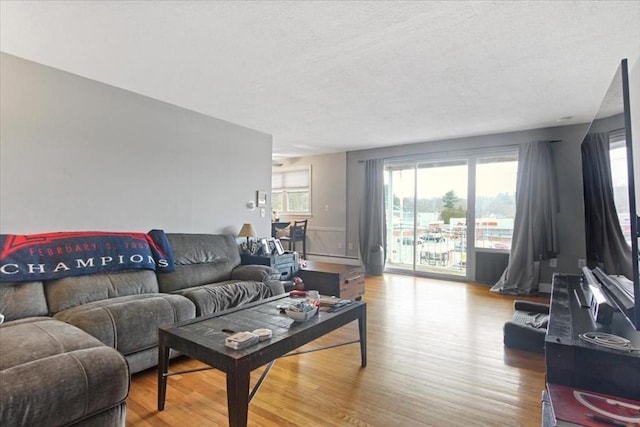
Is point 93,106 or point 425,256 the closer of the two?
point 93,106

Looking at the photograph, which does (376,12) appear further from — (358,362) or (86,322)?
(86,322)

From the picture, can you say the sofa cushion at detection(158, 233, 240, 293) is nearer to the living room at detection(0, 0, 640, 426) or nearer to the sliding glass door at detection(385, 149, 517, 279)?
the living room at detection(0, 0, 640, 426)

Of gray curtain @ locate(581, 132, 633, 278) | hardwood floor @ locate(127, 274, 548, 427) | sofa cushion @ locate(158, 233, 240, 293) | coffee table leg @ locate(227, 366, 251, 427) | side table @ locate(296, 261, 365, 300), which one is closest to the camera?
coffee table leg @ locate(227, 366, 251, 427)

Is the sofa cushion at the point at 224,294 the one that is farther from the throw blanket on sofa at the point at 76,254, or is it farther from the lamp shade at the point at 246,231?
the lamp shade at the point at 246,231

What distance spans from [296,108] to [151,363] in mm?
2871

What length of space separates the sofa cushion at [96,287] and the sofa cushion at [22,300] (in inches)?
2.0

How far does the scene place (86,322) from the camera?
2.02 metres

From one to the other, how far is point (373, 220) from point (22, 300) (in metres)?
4.95

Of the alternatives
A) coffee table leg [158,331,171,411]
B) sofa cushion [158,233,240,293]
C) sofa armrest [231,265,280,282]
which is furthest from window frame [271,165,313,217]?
coffee table leg [158,331,171,411]

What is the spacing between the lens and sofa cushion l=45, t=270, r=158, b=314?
7.57 ft

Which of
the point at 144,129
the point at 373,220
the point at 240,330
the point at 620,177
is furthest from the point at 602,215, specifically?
the point at 373,220

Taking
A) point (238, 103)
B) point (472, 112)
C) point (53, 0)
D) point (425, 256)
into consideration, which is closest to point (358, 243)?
point (425, 256)

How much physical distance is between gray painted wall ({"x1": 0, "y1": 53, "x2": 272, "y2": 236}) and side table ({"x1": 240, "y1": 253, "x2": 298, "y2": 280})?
606mm

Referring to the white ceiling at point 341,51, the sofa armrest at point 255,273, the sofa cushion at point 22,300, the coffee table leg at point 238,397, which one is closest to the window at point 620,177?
the white ceiling at point 341,51
